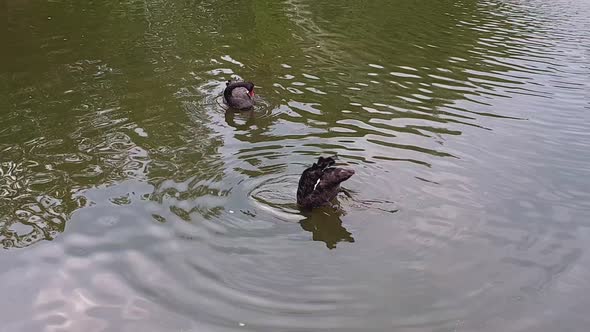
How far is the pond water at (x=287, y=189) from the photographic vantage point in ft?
19.2

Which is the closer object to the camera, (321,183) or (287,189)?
(321,183)

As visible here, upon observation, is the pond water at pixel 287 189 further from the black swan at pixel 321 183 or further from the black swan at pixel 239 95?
the black swan at pixel 239 95

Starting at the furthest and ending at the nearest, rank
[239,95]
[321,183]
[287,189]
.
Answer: [239,95], [287,189], [321,183]

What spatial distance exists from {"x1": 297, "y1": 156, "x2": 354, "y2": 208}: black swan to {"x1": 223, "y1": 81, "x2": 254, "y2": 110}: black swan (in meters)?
4.13

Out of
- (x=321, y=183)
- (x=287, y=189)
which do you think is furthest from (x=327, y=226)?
(x=287, y=189)

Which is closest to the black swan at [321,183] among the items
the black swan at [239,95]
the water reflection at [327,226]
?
the water reflection at [327,226]

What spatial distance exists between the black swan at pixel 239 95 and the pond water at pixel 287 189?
0.36m

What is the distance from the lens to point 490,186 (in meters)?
8.29

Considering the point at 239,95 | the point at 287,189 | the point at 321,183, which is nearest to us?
the point at 321,183

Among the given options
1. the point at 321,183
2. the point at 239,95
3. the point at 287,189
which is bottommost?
the point at 239,95

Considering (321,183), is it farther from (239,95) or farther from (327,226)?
(239,95)

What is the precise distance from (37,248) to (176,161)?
2659 mm

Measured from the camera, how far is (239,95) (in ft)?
37.3

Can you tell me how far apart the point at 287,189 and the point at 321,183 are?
3.10ft
